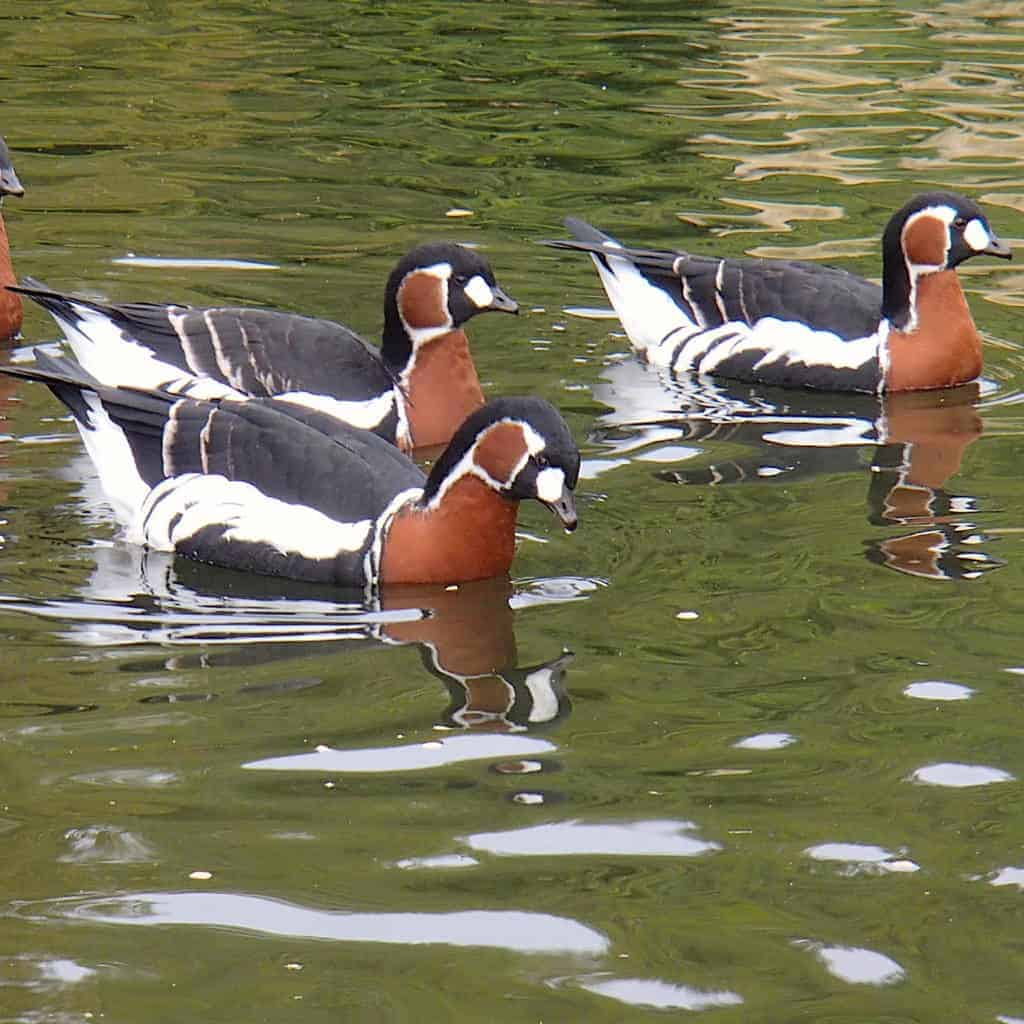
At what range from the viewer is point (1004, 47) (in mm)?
19891

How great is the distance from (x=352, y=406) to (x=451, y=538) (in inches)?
87.0

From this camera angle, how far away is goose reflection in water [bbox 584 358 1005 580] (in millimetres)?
8734

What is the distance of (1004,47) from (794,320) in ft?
31.2

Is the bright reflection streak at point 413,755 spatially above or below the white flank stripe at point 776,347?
below

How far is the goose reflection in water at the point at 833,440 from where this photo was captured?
8734 mm

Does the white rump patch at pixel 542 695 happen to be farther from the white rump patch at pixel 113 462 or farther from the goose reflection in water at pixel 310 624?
the white rump patch at pixel 113 462

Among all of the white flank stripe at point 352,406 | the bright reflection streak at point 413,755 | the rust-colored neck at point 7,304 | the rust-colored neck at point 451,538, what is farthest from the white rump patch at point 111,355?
the bright reflection streak at point 413,755

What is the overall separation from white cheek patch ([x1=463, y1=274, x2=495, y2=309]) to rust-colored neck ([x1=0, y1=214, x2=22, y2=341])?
2653mm

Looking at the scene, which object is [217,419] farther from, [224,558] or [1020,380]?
[1020,380]

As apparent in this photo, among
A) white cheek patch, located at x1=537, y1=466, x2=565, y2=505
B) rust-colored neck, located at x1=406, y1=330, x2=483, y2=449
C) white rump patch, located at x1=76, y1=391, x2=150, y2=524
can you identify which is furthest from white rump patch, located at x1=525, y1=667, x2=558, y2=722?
rust-colored neck, located at x1=406, y1=330, x2=483, y2=449

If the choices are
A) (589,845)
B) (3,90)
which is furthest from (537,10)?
(589,845)

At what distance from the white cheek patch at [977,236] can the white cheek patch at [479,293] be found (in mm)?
2719

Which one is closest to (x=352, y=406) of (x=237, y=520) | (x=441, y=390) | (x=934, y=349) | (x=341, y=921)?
(x=441, y=390)

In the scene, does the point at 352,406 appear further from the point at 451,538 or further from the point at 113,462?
the point at 451,538
